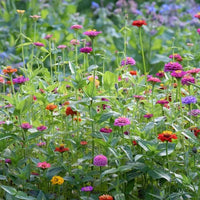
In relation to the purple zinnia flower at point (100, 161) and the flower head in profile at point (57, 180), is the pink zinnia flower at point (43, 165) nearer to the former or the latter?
the flower head in profile at point (57, 180)

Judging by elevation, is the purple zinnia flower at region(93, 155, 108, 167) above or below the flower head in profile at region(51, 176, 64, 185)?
above

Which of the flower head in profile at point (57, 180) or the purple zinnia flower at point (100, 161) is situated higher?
the purple zinnia flower at point (100, 161)

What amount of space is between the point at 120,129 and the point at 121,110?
76 millimetres

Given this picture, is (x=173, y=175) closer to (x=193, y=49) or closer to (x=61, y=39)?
(x=193, y=49)

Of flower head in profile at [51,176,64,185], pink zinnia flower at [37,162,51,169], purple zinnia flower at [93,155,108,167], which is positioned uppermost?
purple zinnia flower at [93,155,108,167]

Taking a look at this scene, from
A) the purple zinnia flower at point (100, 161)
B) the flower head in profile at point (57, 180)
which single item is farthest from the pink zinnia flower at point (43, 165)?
the purple zinnia flower at point (100, 161)

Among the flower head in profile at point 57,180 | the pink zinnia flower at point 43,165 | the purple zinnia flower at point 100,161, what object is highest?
the purple zinnia flower at point 100,161

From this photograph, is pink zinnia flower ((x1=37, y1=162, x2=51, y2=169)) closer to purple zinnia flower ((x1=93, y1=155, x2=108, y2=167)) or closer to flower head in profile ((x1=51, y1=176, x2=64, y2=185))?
flower head in profile ((x1=51, y1=176, x2=64, y2=185))

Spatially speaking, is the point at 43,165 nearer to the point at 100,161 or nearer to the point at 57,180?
the point at 57,180

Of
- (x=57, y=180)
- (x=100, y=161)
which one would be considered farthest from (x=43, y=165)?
(x=100, y=161)

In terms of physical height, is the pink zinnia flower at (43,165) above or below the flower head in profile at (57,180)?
above

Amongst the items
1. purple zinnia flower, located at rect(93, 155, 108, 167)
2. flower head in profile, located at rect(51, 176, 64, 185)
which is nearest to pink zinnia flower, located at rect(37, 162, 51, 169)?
flower head in profile, located at rect(51, 176, 64, 185)

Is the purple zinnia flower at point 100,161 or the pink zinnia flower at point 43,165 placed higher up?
the purple zinnia flower at point 100,161

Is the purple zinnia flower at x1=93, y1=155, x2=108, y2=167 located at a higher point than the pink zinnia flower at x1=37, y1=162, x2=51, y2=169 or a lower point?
higher
